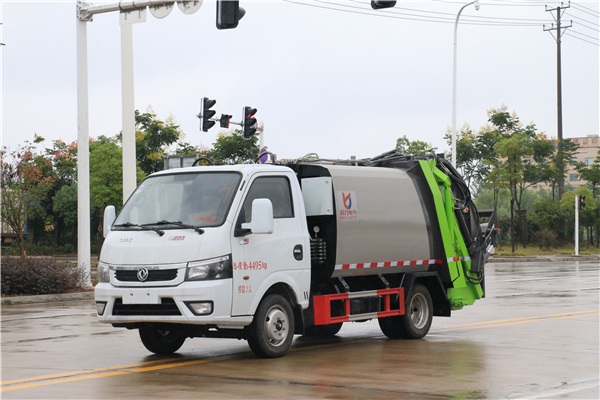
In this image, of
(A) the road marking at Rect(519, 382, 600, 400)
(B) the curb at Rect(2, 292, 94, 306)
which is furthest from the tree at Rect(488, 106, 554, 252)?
(A) the road marking at Rect(519, 382, 600, 400)

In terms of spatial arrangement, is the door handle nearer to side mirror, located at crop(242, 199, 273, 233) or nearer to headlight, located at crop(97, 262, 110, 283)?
side mirror, located at crop(242, 199, 273, 233)

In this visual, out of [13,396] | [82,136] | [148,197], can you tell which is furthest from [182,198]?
[82,136]

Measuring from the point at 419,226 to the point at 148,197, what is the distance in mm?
4239

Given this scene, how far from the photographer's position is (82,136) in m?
20.9

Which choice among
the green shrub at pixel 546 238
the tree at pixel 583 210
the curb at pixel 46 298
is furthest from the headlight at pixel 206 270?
the tree at pixel 583 210

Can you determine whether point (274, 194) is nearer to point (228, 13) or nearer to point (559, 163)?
point (228, 13)

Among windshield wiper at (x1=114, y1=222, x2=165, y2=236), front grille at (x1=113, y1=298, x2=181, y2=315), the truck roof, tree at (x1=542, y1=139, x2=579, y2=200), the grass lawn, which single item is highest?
tree at (x1=542, y1=139, x2=579, y2=200)

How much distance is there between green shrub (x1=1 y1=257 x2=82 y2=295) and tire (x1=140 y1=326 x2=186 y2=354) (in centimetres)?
1069

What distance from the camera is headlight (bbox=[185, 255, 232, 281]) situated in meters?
9.03

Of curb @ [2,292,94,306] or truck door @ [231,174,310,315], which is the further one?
curb @ [2,292,94,306]

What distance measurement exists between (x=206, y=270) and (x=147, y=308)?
852mm

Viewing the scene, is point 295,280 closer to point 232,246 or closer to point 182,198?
point 232,246

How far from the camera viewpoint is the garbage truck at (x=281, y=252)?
30.0 feet

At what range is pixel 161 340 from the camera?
1031cm
